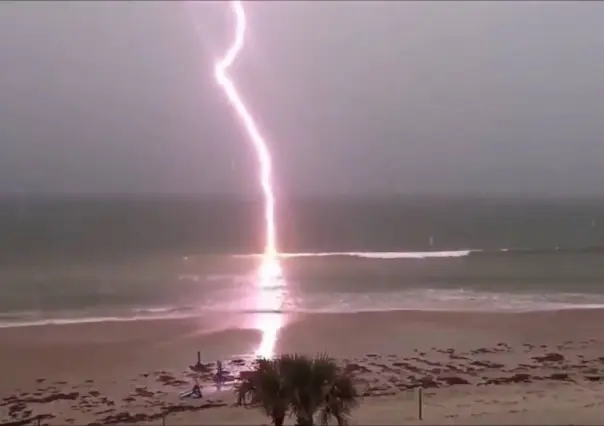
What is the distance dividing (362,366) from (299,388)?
9848 mm

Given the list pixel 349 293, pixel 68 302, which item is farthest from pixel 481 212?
pixel 68 302

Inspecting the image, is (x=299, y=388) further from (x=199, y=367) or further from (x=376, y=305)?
(x=376, y=305)

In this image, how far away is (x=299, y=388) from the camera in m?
8.79

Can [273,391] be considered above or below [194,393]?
above

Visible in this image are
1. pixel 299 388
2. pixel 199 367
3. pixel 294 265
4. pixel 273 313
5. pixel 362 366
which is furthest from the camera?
pixel 294 265

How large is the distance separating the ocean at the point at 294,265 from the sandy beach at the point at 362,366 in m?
3.14

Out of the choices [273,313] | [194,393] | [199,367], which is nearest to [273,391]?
[194,393]

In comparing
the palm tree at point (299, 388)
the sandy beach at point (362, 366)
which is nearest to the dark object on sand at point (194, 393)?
the sandy beach at point (362, 366)

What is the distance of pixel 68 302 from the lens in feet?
101

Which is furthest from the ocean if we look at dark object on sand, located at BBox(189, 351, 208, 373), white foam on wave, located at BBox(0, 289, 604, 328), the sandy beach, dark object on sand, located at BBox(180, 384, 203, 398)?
dark object on sand, located at BBox(180, 384, 203, 398)

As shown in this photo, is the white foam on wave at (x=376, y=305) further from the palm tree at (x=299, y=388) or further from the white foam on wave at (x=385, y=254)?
the white foam on wave at (x=385, y=254)

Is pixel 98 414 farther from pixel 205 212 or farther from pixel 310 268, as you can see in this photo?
pixel 205 212

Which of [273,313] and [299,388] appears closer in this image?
[299,388]

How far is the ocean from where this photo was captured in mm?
30250
